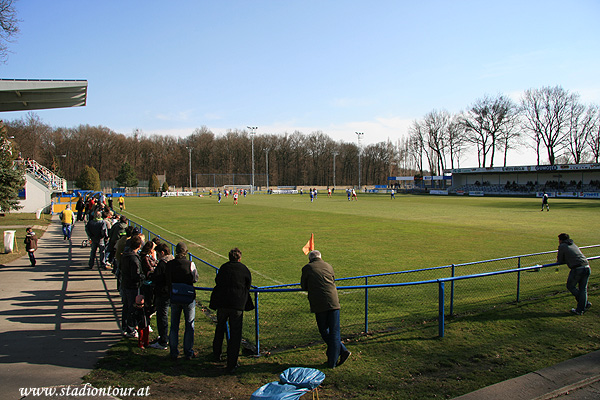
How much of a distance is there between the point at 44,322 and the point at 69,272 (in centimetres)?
540

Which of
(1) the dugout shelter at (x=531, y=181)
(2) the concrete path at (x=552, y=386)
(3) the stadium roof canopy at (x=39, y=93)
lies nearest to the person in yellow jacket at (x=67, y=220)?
(3) the stadium roof canopy at (x=39, y=93)

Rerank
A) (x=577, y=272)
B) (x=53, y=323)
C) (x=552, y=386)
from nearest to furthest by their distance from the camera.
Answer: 1. (x=552, y=386)
2. (x=53, y=323)
3. (x=577, y=272)

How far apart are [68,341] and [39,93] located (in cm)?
1046

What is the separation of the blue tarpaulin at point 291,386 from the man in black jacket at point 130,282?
3501 millimetres

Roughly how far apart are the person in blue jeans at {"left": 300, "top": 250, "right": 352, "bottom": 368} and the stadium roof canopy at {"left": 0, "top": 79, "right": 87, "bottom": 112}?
38.6 ft

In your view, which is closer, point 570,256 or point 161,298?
point 161,298

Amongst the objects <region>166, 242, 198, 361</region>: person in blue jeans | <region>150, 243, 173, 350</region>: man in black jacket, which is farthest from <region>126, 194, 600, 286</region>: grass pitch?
<region>166, 242, 198, 361</region>: person in blue jeans

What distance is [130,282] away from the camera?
6.83 metres

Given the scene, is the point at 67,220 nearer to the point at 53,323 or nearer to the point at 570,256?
the point at 53,323

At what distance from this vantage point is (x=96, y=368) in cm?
550

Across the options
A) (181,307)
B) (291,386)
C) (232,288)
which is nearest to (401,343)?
(291,386)

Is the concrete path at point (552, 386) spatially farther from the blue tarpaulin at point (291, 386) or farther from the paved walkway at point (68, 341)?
the blue tarpaulin at point (291, 386)

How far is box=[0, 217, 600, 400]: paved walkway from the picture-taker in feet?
15.8

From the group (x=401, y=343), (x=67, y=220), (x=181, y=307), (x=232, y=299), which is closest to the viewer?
(x=232, y=299)
